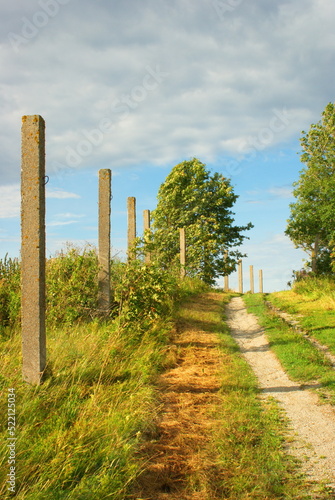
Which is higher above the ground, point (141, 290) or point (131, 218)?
point (131, 218)

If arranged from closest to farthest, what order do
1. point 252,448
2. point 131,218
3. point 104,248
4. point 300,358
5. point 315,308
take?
1. point 252,448
2. point 300,358
3. point 104,248
4. point 131,218
5. point 315,308

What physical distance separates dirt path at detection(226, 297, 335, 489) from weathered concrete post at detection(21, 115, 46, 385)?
3.61 metres

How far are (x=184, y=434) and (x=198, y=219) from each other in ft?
87.2

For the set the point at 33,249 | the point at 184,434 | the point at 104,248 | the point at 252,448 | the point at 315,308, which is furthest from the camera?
the point at 315,308

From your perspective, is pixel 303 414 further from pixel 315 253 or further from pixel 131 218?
pixel 315 253

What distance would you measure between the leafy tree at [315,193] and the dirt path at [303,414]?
20.1 m

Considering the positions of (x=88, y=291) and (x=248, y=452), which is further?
(x=88, y=291)

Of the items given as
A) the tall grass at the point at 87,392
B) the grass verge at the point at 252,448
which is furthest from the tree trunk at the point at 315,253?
the grass verge at the point at 252,448

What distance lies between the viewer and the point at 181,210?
103 ft

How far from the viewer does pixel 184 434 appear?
16.5ft

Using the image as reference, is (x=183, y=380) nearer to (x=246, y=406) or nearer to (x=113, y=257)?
(x=246, y=406)

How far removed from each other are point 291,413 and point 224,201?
27133mm

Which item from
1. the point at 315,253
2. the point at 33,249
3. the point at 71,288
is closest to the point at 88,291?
the point at 71,288

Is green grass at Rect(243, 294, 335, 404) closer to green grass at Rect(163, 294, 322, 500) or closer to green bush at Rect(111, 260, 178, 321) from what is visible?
green grass at Rect(163, 294, 322, 500)
